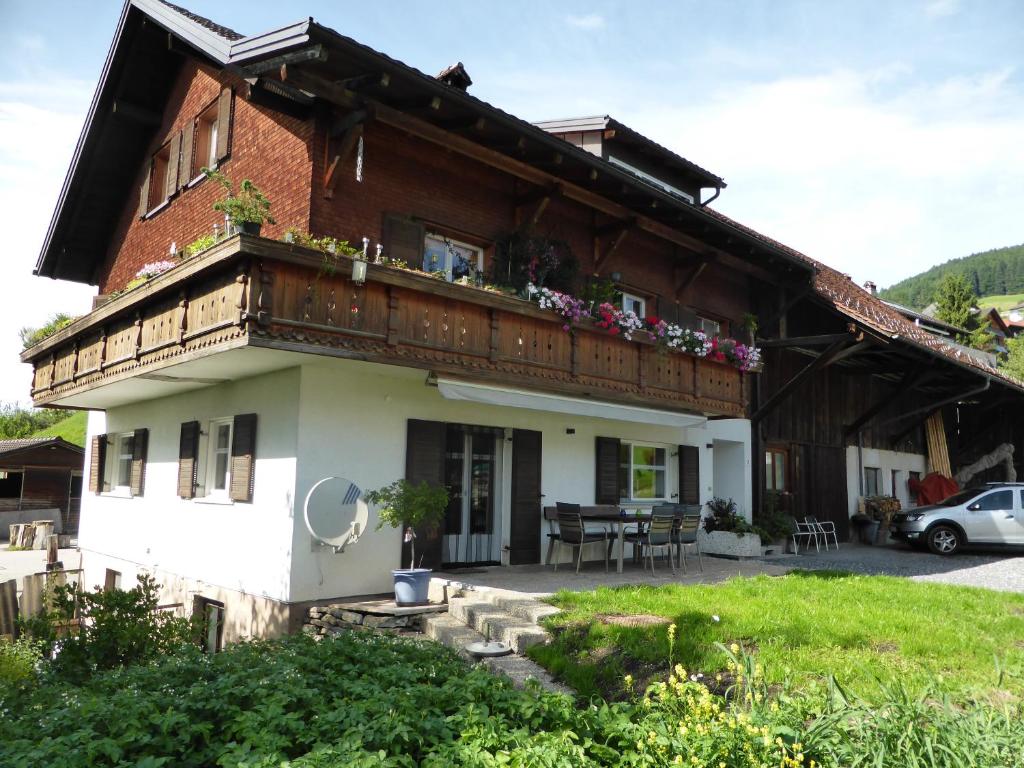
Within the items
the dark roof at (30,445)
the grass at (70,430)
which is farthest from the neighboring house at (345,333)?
the grass at (70,430)

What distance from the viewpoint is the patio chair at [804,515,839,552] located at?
17.6 meters

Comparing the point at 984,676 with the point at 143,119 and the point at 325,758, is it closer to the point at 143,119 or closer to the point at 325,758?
the point at 325,758

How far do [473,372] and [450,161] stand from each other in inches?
141

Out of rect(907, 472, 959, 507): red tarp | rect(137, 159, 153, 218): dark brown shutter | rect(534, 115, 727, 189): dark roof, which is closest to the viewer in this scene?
rect(137, 159, 153, 218): dark brown shutter

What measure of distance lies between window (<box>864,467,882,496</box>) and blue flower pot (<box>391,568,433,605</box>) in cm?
1602

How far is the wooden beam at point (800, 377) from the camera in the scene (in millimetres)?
15703

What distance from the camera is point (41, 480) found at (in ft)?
96.8

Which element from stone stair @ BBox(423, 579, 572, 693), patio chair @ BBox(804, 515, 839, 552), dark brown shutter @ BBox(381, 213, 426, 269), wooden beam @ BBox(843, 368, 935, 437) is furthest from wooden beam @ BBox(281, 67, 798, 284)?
patio chair @ BBox(804, 515, 839, 552)

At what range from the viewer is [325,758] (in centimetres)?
371

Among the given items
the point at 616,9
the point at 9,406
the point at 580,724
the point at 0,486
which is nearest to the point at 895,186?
the point at 616,9

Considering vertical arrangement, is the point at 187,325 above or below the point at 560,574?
above

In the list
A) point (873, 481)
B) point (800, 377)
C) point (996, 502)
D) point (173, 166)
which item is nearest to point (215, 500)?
point (173, 166)

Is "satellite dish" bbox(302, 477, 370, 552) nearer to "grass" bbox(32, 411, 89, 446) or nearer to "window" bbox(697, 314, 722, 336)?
"window" bbox(697, 314, 722, 336)

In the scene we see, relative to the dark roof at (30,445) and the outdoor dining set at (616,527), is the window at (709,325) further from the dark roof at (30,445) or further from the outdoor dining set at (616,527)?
the dark roof at (30,445)
